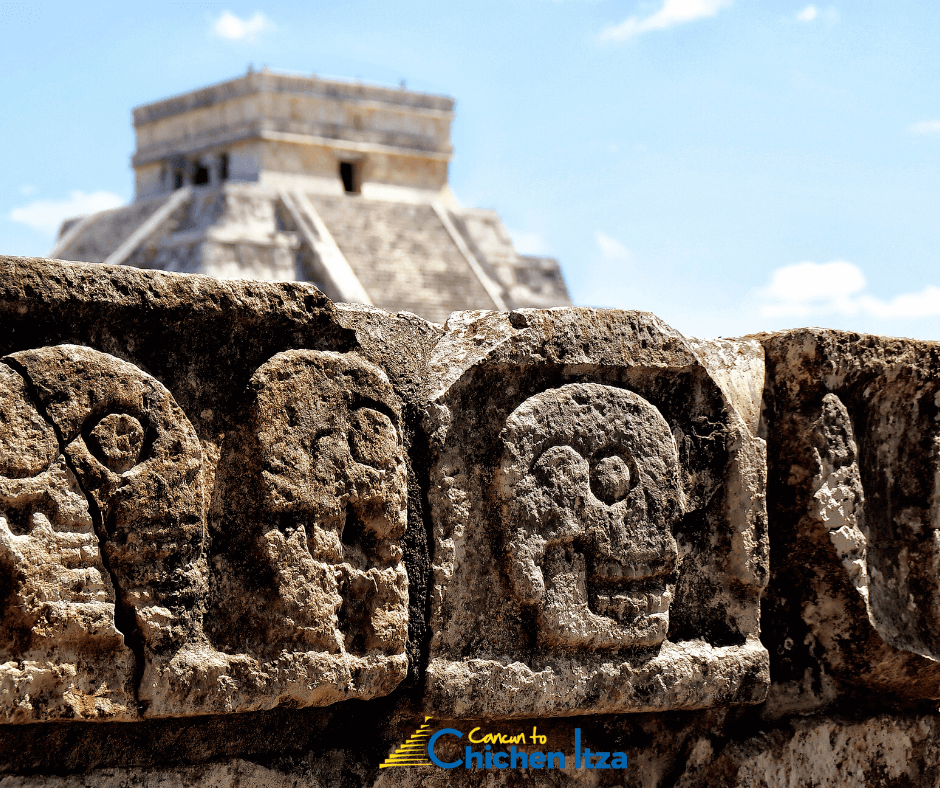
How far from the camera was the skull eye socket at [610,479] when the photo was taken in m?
2.40

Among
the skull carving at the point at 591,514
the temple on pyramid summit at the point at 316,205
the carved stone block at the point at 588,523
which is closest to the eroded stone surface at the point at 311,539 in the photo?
the carved stone block at the point at 588,523

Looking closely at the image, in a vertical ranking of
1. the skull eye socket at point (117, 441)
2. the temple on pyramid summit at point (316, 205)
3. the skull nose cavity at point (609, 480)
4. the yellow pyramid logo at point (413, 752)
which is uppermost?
the temple on pyramid summit at point (316, 205)

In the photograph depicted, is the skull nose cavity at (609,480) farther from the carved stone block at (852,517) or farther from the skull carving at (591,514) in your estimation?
the carved stone block at (852,517)

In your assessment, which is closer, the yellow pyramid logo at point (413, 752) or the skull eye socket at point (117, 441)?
the skull eye socket at point (117, 441)

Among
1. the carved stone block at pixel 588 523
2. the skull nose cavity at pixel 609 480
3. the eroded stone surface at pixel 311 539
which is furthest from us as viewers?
the skull nose cavity at pixel 609 480

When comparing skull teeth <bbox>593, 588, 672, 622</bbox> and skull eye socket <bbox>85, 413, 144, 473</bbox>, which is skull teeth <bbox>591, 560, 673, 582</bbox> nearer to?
skull teeth <bbox>593, 588, 672, 622</bbox>

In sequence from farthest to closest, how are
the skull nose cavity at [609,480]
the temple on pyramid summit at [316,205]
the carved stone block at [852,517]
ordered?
the temple on pyramid summit at [316,205]
the carved stone block at [852,517]
the skull nose cavity at [609,480]

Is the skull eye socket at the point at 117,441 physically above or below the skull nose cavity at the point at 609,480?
below

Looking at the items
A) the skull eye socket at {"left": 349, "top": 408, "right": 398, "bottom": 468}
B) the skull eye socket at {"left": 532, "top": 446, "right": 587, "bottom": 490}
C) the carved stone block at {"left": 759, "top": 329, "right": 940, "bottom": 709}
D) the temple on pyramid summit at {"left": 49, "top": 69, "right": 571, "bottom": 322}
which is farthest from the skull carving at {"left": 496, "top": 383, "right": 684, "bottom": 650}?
the temple on pyramid summit at {"left": 49, "top": 69, "right": 571, "bottom": 322}

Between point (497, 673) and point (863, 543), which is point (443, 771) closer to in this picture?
point (497, 673)

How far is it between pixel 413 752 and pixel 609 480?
61 centimetres

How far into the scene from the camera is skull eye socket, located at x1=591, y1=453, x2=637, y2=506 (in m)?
2.40

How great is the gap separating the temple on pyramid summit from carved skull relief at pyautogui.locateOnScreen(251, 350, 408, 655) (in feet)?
63.8

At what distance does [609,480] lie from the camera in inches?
94.4
